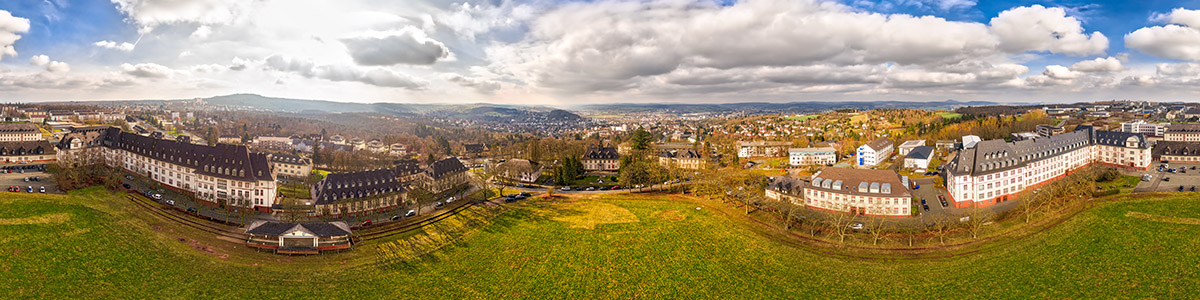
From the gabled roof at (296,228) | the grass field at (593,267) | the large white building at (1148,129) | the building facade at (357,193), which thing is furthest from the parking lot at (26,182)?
the large white building at (1148,129)

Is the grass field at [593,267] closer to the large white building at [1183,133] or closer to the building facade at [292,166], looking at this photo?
the building facade at [292,166]

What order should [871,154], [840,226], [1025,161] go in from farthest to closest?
1. [871,154]
2. [1025,161]
3. [840,226]

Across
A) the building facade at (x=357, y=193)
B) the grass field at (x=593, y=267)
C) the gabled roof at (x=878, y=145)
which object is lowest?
the grass field at (x=593, y=267)

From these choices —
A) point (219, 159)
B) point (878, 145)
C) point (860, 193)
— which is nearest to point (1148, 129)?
point (878, 145)

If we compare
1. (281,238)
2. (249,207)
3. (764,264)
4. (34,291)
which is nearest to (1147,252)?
(764,264)

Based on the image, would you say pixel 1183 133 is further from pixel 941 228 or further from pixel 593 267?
pixel 593 267
